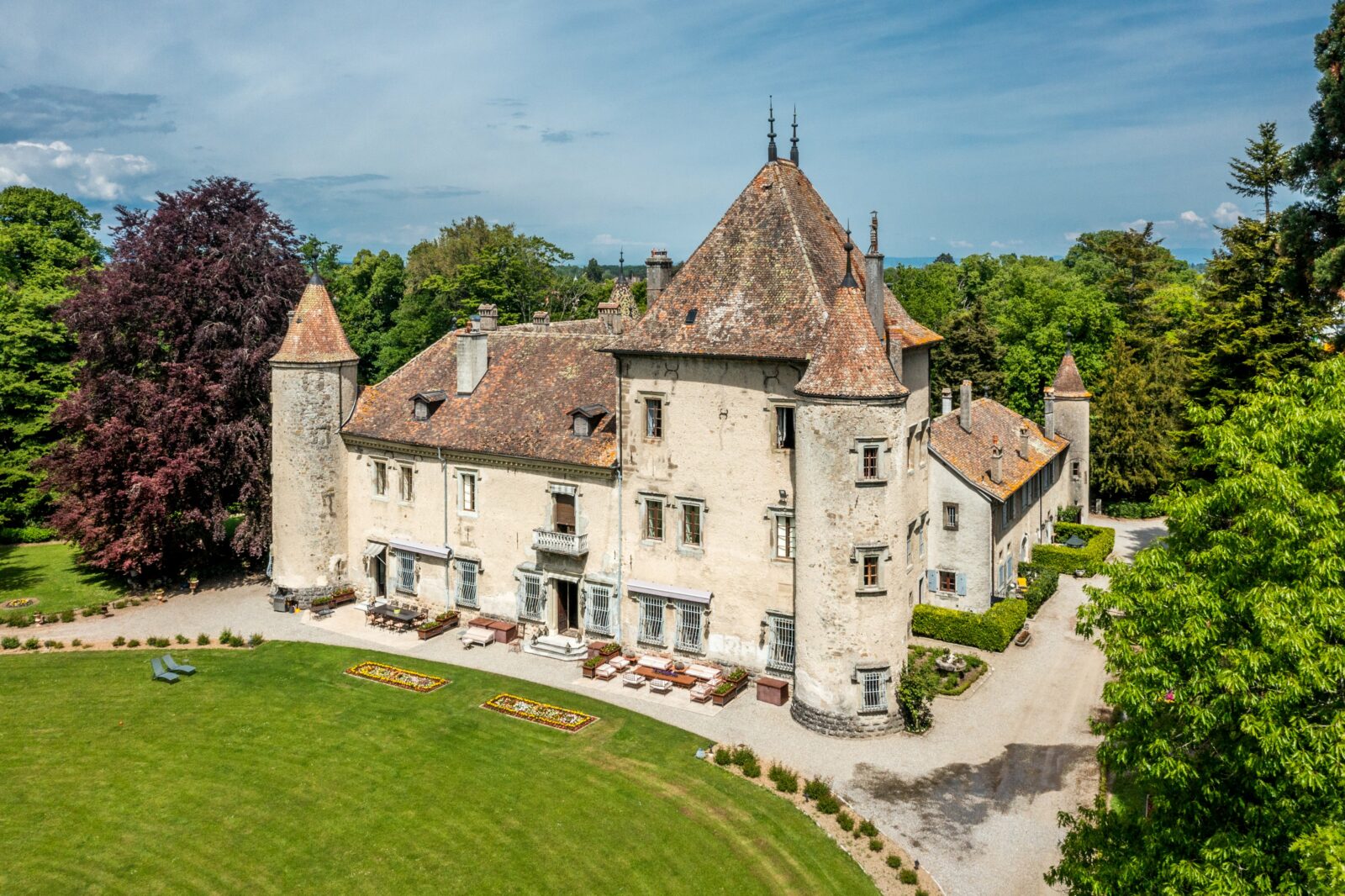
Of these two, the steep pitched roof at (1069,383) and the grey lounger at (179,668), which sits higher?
the steep pitched roof at (1069,383)

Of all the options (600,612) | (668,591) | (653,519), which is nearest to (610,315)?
(653,519)

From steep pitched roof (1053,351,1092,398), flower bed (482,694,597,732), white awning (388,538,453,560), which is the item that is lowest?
flower bed (482,694,597,732)

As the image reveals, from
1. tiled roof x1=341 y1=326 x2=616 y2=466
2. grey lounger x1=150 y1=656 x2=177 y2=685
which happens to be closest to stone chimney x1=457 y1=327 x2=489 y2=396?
tiled roof x1=341 y1=326 x2=616 y2=466

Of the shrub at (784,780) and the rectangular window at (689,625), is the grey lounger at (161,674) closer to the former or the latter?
the rectangular window at (689,625)

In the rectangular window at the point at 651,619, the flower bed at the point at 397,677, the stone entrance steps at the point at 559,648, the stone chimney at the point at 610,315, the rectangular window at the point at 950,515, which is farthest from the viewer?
the stone chimney at the point at 610,315

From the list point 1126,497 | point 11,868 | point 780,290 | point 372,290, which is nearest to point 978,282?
point 1126,497

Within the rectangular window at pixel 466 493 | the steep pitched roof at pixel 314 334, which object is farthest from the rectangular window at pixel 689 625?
the steep pitched roof at pixel 314 334

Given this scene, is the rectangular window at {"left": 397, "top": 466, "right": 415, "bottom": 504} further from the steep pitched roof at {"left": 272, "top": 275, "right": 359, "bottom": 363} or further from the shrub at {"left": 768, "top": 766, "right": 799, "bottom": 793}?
the shrub at {"left": 768, "top": 766, "right": 799, "bottom": 793}

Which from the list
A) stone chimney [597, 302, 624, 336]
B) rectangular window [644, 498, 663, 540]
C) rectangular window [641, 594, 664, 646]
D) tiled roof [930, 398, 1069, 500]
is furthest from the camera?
stone chimney [597, 302, 624, 336]
